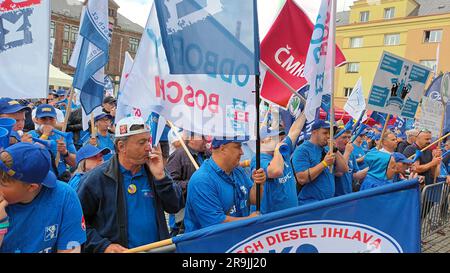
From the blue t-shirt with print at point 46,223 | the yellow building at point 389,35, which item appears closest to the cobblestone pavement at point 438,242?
the blue t-shirt with print at point 46,223

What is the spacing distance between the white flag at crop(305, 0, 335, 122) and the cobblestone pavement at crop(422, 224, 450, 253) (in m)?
3.80

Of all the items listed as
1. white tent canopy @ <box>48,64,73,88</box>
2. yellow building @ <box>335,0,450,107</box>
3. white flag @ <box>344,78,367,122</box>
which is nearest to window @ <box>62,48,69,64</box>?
yellow building @ <box>335,0,450,107</box>

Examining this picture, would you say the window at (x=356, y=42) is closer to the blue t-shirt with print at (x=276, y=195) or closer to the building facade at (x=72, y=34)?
the building facade at (x=72, y=34)

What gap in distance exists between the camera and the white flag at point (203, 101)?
2928 millimetres

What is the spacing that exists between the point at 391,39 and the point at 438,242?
38391 millimetres

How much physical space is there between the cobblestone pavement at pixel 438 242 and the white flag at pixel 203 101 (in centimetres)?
480

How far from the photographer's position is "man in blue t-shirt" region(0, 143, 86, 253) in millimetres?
2086

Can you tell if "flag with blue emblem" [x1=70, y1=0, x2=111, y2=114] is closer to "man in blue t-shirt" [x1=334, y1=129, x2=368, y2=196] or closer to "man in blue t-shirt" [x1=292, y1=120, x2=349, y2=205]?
"man in blue t-shirt" [x1=292, y1=120, x2=349, y2=205]

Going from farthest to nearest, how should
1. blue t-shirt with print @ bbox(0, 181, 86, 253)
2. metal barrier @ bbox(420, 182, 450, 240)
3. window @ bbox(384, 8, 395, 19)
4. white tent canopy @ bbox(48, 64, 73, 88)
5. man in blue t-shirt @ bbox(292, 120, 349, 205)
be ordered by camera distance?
window @ bbox(384, 8, 395, 19) < white tent canopy @ bbox(48, 64, 73, 88) < metal barrier @ bbox(420, 182, 450, 240) < man in blue t-shirt @ bbox(292, 120, 349, 205) < blue t-shirt with print @ bbox(0, 181, 86, 253)

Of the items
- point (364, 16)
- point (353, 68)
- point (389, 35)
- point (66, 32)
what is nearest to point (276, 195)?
point (353, 68)

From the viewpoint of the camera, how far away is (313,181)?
443cm

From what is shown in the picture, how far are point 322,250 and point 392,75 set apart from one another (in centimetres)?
461
